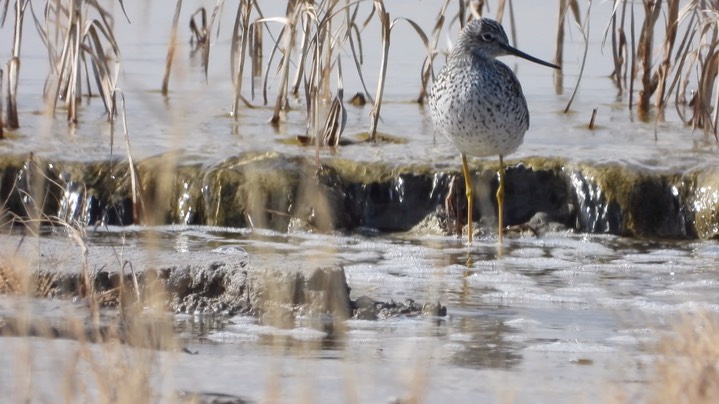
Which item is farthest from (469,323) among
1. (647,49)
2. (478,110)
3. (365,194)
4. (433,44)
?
(647,49)

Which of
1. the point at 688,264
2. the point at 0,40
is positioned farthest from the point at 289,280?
the point at 0,40

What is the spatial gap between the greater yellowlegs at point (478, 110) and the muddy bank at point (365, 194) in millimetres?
330

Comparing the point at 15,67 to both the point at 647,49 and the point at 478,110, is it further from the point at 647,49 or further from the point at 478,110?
the point at 647,49

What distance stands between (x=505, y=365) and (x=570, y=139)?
4.32 m

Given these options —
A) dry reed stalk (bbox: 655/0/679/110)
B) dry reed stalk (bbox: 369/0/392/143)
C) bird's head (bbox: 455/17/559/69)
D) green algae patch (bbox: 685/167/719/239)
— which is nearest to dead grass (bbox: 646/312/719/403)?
green algae patch (bbox: 685/167/719/239)

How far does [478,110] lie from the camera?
24.1ft

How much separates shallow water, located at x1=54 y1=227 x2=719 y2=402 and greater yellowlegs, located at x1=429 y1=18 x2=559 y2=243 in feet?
1.63

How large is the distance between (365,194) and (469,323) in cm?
271

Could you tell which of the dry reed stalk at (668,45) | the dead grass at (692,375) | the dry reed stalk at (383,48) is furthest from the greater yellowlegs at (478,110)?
the dead grass at (692,375)

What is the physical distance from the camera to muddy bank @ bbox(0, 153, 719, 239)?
7441 mm

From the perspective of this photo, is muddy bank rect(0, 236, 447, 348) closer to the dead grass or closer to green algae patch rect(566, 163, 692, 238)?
the dead grass

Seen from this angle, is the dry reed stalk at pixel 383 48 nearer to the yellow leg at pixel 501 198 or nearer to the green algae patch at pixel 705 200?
the yellow leg at pixel 501 198

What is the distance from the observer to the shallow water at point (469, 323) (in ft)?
12.2

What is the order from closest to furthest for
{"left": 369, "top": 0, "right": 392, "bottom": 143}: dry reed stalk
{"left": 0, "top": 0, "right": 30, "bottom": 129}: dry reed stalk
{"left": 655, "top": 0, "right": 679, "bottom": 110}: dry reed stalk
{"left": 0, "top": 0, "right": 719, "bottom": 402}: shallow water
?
{"left": 0, "top": 0, "right": 719, "bottom": 402}: shallow water
{"left": 0, "top": 0, "right": 30, "bottom": 129}: dry reed stalk
{"left": 369, "top": 0, "right": 392, "bottom": 143}: dry reed stalk
{"left": 655, "top": 0, "right": 679, "bottom": 110}: dry reed stalk
